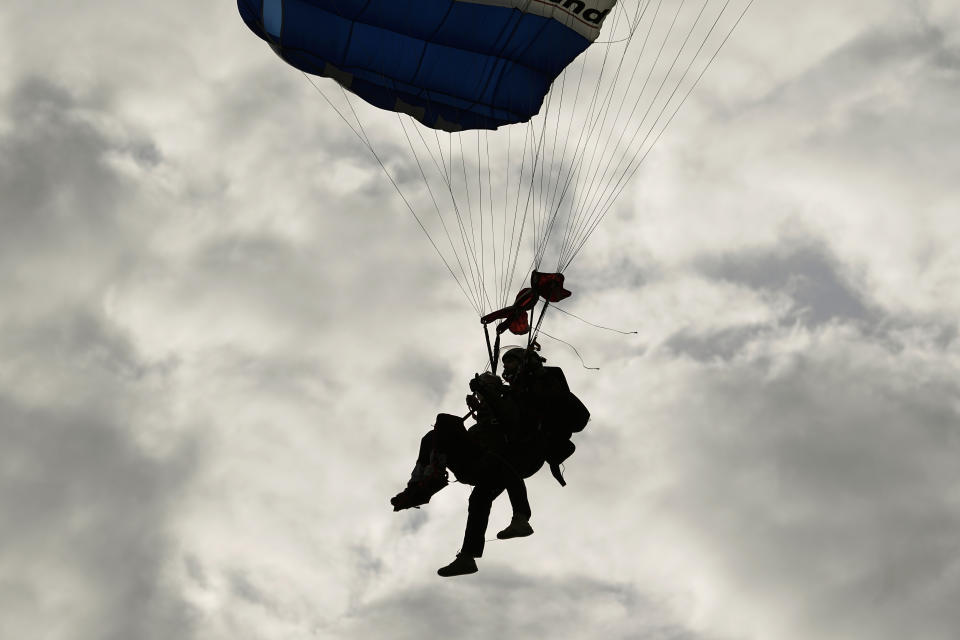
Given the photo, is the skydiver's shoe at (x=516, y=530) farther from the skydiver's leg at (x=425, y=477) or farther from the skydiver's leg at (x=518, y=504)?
the skydiver's leg at (x=425, y=477)

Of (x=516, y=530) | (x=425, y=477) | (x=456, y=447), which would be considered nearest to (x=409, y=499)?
(x=425, y=477)

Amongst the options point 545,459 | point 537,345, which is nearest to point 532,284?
point 537,345

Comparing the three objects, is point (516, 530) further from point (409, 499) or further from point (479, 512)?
point (409, 499)

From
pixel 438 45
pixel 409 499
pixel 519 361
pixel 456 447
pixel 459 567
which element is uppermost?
pixel 438 45

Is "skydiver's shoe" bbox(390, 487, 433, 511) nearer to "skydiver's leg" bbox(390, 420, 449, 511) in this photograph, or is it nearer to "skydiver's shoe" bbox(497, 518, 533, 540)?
"skydiver's leg" bbox(390, 420, 449, 511)

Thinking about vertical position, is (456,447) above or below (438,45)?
below

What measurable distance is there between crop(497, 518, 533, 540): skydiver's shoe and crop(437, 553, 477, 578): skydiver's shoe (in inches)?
19.9

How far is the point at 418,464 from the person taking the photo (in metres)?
12.7

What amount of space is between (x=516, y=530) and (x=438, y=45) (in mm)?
6693

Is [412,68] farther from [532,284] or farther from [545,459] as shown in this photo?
[545,459]

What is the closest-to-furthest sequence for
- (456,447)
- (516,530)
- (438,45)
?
1. (516,530)
2. (456,447)
3. (438,45)

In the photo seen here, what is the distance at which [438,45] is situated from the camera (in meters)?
15.6

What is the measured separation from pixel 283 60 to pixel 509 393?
19.9ft

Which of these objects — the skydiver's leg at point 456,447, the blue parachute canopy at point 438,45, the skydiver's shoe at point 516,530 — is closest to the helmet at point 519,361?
the skydiver's leg at point 456,447
